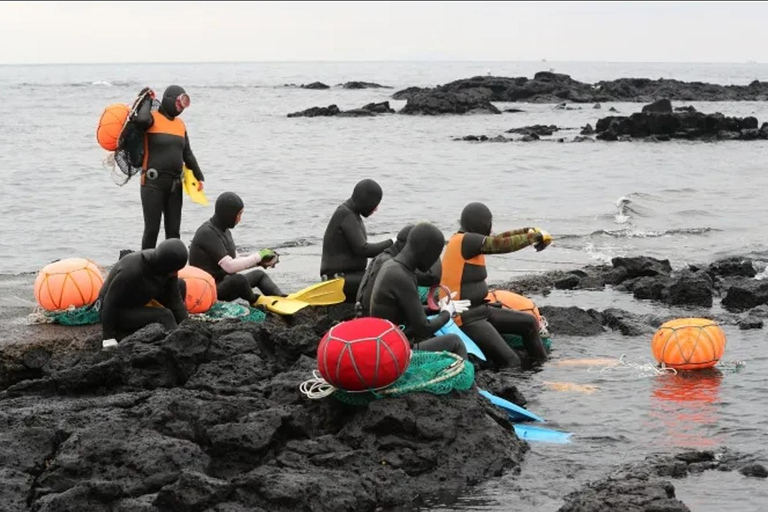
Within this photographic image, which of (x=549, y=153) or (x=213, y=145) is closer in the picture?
(x=549, y=153)

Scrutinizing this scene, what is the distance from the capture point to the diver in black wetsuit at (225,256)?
11734 millimetres

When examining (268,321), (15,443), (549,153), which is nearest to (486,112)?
(549,153)

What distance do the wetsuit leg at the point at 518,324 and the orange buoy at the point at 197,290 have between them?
293cm

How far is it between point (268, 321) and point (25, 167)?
2621 centimetres

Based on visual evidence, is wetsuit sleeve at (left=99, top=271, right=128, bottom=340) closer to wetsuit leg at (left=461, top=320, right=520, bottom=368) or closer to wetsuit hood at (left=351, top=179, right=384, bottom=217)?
wetsuit hood at (left=351, top=179, right=384, bottom=217)

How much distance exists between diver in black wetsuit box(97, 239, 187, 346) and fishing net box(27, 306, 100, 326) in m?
0.79

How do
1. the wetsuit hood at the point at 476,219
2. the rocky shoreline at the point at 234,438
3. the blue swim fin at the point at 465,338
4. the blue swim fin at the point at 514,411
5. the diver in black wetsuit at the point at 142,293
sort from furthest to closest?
1. the wetsuit hood at the point at 476,219
2. the blue swim fin at the point at 465,338
3. the diver in black wetsuit at the point at 142,293
4. the blue swim fin at the point at 514,411
5. the rocky shoreline at the point at 234,438

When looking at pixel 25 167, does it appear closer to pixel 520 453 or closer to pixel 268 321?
pixel 268 321

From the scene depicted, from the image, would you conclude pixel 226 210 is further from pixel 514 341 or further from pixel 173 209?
pixel 514 341

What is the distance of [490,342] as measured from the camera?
11.2m

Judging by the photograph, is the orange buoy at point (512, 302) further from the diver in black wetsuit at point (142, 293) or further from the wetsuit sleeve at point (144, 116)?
the wetsuit sleeve at point (144, 116)

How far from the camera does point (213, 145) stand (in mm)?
45531

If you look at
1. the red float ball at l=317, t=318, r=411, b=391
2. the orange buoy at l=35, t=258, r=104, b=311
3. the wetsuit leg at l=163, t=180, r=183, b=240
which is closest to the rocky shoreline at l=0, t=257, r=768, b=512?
the red float ball at l=317, t=318, r=411, b=391

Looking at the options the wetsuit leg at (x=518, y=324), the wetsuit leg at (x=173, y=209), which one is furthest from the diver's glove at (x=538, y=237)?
→ the wetsuit leg at (x=173, y=209)
